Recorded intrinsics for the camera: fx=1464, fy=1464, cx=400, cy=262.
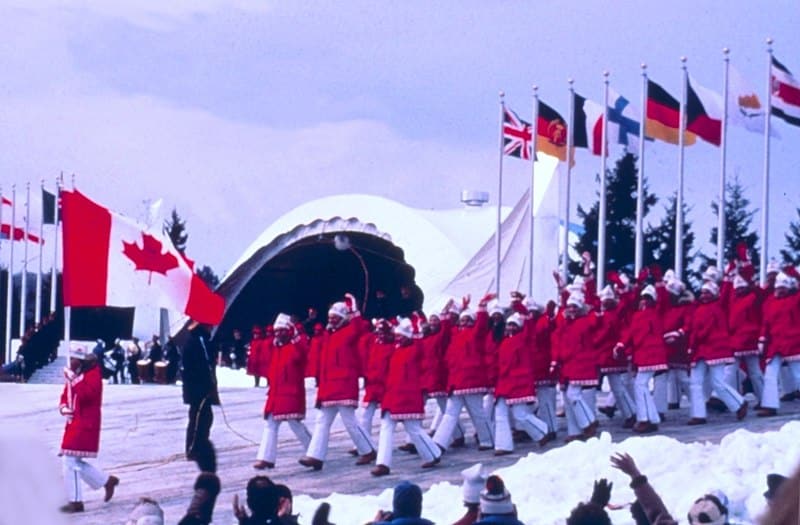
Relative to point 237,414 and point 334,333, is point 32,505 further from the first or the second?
point 237,414

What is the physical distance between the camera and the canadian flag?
8039 millimetres

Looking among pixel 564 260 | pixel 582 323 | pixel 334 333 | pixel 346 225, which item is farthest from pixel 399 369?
pixel 346 225

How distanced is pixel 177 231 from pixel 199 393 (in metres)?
1.69

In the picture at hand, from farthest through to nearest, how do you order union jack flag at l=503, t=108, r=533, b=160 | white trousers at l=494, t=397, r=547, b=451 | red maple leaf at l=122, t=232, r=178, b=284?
union jack flag at l=503, t=108, r=533, b=160
white trousers at l=494, t=397, r=547, b=451
red maple leaf at l=122, t=232, r=178, b=284

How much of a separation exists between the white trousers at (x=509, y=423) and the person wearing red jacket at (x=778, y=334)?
5.39 ft

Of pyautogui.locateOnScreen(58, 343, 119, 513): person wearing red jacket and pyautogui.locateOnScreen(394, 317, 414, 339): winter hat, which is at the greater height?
pyautogui.locateOnScreen(394, 317, 414, 339): winter hat

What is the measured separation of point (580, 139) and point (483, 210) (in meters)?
2.72

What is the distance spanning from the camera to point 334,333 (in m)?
10.2

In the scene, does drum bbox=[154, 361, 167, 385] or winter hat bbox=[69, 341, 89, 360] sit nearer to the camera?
winter hat bbox=[69, 341, 89, 360]

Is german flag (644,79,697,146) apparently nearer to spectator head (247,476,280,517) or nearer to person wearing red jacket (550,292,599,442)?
person wearing red jacket (550,292,599,442)

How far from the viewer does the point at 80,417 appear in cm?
872

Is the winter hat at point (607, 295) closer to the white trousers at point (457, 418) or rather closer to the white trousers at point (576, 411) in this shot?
the white trousers at point (576, 411)

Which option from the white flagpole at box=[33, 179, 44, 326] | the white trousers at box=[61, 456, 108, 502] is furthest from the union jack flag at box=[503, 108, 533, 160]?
the white trousers at box=[61, 456, 108, 502]

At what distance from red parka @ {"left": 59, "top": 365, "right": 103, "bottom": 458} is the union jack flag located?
21.0 ft
